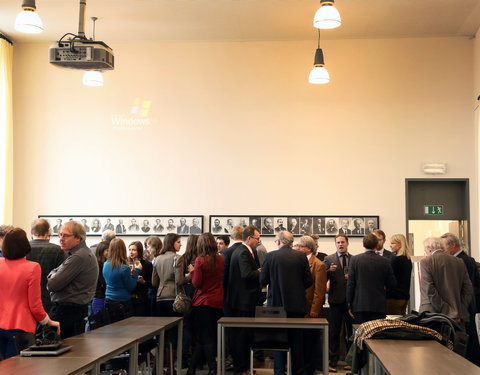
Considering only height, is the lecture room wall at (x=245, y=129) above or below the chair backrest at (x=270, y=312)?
above

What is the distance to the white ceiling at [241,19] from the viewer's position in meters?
9.67

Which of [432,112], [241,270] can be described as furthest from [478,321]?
[432,112]

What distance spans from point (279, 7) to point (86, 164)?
4.33 metres

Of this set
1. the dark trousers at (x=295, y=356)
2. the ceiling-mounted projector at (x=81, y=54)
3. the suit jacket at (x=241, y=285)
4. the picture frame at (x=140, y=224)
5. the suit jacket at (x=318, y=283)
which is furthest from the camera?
the picture frame at (x=140, y=224)

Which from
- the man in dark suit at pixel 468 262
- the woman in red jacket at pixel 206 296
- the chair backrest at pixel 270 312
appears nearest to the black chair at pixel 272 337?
the chair backrest at pixel 270 312

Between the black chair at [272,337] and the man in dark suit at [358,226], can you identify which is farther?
the man in dark suit at [358,226]

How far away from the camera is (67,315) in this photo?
5559mm

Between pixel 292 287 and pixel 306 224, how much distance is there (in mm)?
4006

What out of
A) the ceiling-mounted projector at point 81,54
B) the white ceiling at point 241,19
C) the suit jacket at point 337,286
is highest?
the white ceiling at point 241,19

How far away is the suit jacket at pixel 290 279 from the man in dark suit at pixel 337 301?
1004 mm

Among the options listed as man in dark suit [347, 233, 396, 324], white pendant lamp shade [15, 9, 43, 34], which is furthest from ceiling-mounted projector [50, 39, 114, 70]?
man in dark suit [347, 233, 396, 324]

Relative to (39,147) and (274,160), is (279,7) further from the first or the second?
(39,147)

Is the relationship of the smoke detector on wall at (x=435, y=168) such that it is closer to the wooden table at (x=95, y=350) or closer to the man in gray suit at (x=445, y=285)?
the man in gray suit at (x=445, y=285)

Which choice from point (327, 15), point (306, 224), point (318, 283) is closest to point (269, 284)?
point (318, 283)
